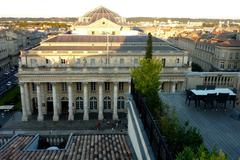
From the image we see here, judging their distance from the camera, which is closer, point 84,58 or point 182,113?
point 182,113

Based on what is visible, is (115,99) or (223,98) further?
(115,99)

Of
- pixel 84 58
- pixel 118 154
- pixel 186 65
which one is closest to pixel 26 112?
pixel 84 58

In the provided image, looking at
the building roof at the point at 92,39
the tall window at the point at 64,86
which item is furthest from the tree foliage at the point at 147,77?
the building roof at the point at 92,39

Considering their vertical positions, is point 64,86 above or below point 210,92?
below

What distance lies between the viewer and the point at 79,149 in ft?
65.6

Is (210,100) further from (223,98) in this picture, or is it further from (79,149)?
(79,149)

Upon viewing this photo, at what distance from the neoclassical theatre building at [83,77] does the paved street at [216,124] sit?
98.7 feet

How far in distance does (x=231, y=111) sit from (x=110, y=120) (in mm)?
35847

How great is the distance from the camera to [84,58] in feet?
181

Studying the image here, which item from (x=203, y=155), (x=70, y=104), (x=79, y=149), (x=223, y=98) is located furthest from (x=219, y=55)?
(x=203, y=155)

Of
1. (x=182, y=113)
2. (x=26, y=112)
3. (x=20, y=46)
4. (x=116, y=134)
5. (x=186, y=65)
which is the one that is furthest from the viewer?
(x=20, y=46)

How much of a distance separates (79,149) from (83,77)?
3148 cm

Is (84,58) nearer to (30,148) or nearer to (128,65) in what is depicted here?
(128,65)

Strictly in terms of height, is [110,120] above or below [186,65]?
below
